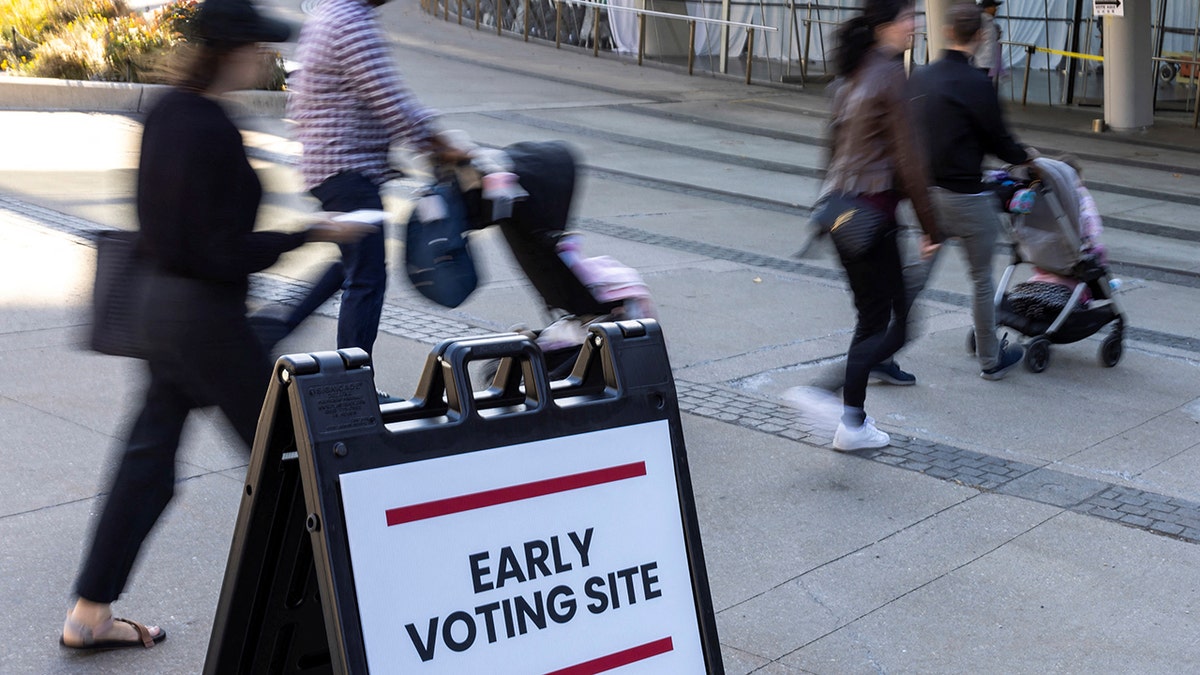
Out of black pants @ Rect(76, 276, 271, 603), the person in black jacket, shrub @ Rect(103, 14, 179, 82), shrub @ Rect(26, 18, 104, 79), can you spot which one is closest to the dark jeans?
black pants @ Rect(76, 276, 271, 603)

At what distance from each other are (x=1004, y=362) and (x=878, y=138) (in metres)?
2.12

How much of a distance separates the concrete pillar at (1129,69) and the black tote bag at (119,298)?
55.5 ft

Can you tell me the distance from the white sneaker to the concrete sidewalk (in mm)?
76

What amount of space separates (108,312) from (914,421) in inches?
156

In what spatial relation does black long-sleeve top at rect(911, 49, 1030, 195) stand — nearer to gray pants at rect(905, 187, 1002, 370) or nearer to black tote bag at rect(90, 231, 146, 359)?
gray pants at rect(905, 187, 1002, 370)

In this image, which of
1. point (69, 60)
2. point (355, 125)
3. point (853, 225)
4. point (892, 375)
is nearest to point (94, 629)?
point (355, 125)

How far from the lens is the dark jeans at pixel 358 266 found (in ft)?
16.0

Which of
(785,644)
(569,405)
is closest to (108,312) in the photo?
(569,405)

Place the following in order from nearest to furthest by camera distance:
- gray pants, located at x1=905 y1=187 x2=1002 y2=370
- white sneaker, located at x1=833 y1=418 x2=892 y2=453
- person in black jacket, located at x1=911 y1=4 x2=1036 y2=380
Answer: white sneaker, located at x1=833 y1=418 x2=892 y2=453 → person in black jacket, located at x1=911 y1=4 x2=1036 y2=380 → gray pants, located at x1=905 y1=187 x2=1002 y2=370

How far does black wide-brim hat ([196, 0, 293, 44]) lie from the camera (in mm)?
3176

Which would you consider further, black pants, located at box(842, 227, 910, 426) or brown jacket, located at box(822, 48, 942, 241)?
black pants, located at box(842, 227, 910, 426)

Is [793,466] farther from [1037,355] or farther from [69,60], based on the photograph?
[69,60]

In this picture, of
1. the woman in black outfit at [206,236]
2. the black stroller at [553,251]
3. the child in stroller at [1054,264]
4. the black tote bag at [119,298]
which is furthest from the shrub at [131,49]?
the woman in black outfit at [206,236]

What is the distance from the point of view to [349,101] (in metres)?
4.88
